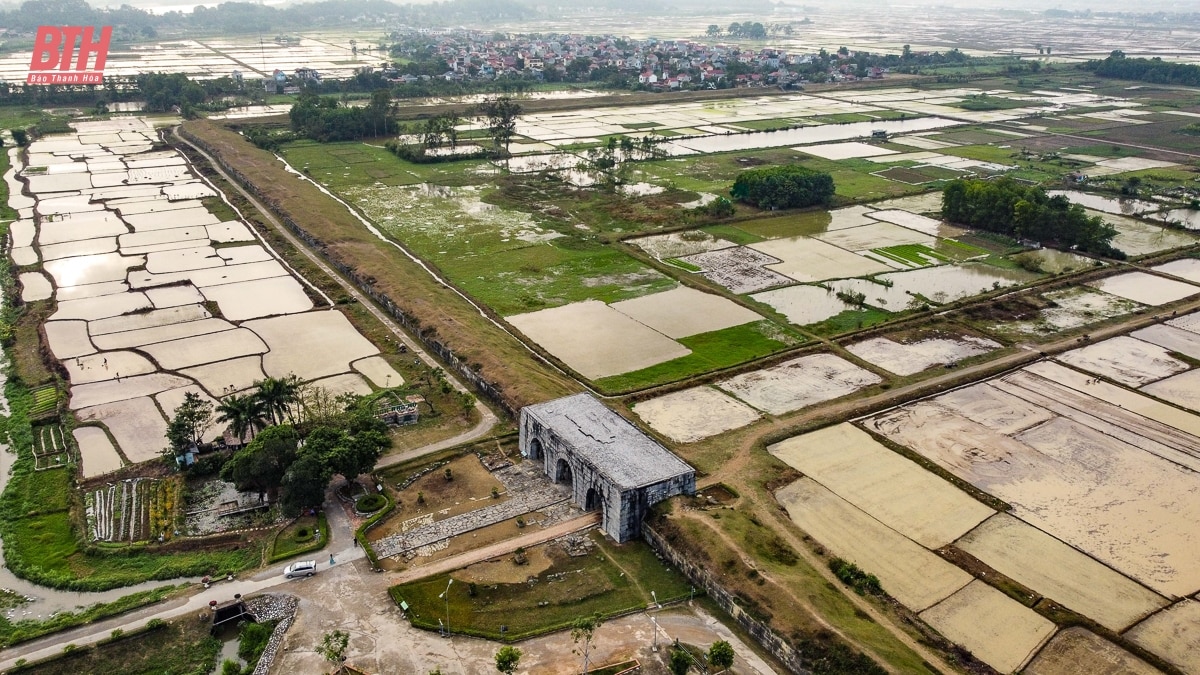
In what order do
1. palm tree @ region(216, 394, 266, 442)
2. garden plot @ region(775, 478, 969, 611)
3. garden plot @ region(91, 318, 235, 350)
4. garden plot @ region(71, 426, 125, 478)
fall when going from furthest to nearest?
garden plot @ region(91, 318, 235, 350) → palm tree @ region(216, 394, 266, 442) → garden plot @ region(71, 426, 125, 478) → garden plot @ region(775, 478, 969, 611)

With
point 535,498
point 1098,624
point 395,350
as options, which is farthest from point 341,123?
point 1098,624

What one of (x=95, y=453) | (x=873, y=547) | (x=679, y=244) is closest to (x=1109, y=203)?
(x=679, y=244)

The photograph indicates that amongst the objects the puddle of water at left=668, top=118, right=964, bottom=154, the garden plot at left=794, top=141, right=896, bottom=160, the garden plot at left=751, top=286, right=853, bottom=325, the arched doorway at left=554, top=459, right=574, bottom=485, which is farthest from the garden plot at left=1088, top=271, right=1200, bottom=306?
the puddle of water at left=668, top=118, right=964, bottom=154

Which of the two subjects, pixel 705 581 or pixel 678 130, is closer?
pixel 705 581

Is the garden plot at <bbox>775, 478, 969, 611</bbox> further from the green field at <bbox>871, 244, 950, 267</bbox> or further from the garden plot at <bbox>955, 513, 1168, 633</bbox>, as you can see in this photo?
the green field at <bbox>871, 244, 950, 267</bbox>

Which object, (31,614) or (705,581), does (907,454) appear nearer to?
(705,581)

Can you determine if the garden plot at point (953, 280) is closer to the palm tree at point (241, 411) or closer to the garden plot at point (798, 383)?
the garden plot at point (798, 383)
